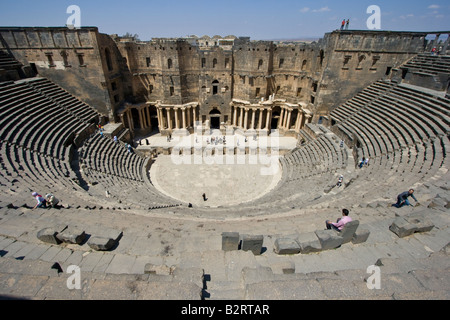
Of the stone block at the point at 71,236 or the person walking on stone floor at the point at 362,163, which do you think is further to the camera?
the person walking on stone floor at the point at 362,163

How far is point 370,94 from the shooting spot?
72.0 feet

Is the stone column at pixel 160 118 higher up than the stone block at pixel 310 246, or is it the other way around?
the stone block at pixel 310 246

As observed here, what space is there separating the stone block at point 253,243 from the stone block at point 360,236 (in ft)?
9.36

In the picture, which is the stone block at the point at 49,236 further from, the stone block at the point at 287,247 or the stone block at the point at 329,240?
the stone block at the point at 329,240

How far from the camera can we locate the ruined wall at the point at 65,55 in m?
20.4

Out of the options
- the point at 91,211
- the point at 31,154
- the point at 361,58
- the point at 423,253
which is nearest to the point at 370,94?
the point at 361,58

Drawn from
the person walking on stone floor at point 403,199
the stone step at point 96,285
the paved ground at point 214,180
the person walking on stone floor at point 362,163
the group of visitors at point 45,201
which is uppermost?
the stone step at point 96,285

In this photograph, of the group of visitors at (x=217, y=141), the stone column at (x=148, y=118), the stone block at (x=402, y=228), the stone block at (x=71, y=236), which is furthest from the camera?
the stone column at (x=148, y=118)

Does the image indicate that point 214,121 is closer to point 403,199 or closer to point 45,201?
point 45,201

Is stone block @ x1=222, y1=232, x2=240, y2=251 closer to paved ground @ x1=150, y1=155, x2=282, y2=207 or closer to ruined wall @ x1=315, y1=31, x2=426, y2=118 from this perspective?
paved ground @ x1=150, y1=155, x2=282, y2=207

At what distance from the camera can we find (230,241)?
21.1 ft

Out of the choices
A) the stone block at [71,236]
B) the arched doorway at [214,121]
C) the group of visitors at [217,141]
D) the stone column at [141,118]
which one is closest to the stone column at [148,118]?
the stone column at [141,118]
